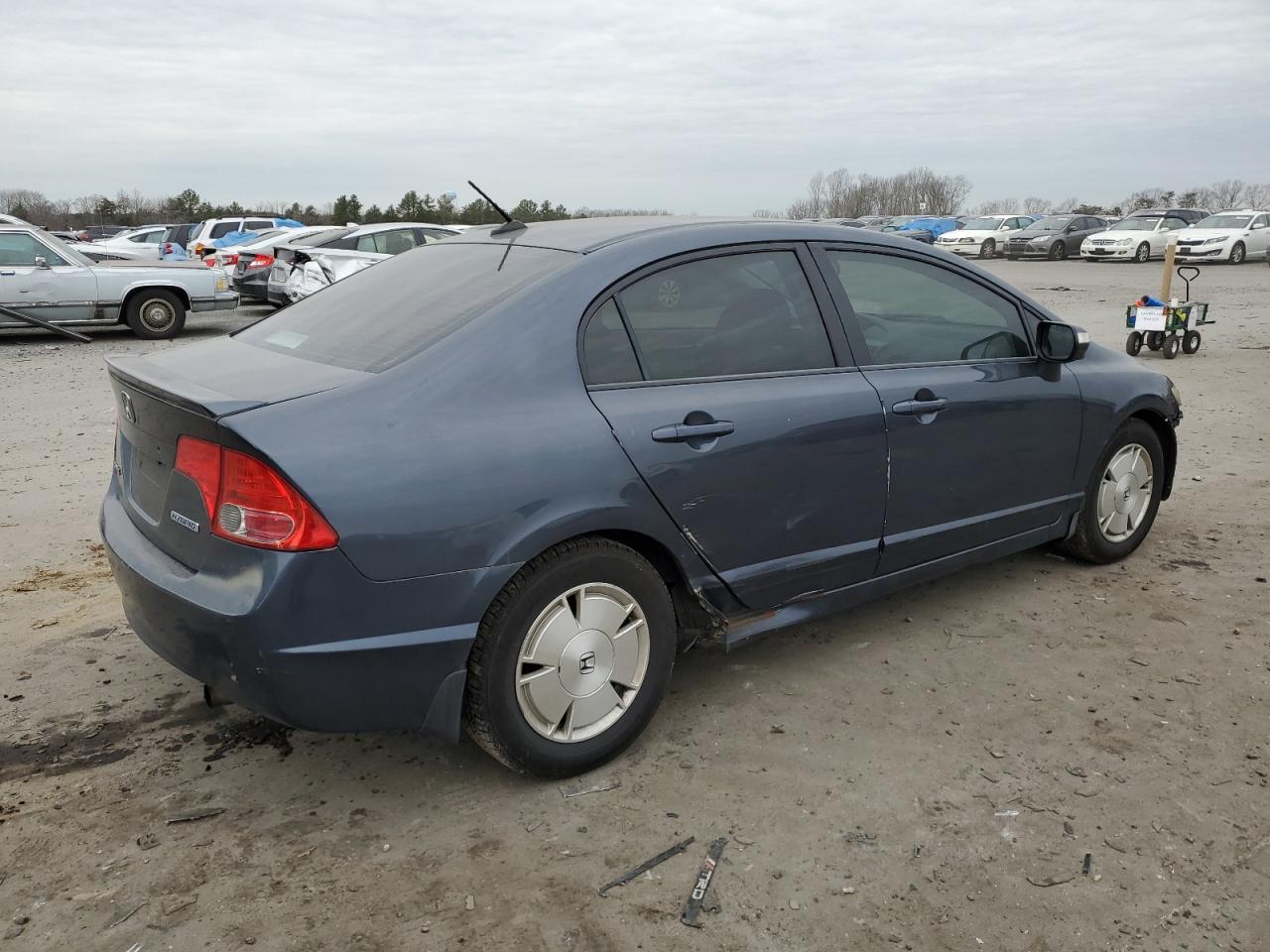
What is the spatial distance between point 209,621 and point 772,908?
1.59 meters

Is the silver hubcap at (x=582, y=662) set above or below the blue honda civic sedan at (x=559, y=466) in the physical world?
below

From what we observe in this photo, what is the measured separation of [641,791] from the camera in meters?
3.14

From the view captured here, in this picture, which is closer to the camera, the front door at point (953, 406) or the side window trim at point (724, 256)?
the side window trim at point (724, 256)

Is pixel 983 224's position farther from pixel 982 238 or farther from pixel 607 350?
pixel 607 350

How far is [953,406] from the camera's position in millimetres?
3975

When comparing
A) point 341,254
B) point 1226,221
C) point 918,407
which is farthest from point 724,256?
point 1226,221

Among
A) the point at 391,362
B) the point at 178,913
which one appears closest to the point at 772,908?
the point at 178,913

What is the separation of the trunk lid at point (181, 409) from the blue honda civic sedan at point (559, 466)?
1cm

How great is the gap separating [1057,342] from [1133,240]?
30306 millimetres

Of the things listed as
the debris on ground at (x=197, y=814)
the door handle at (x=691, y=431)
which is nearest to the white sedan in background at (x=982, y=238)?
the door handle at (x=691, y=431)

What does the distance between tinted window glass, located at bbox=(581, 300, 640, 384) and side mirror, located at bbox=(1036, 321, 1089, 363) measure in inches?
79.8

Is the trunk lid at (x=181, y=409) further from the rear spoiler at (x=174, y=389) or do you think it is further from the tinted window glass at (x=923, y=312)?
the tinted window glass at (x=923, y=312)

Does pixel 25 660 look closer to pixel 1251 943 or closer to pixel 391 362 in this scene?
pixel 391 362

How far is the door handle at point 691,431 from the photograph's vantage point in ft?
10.5
